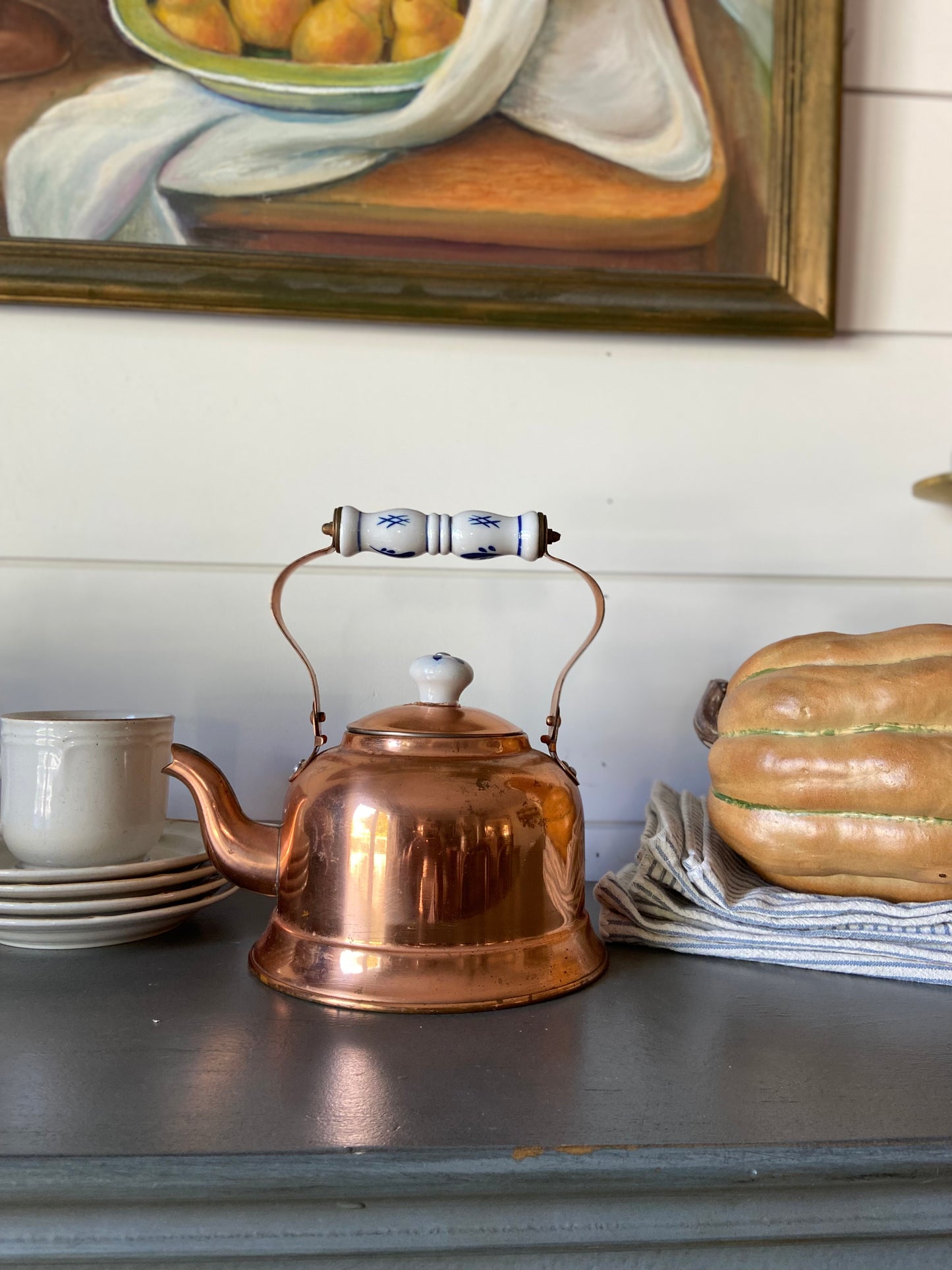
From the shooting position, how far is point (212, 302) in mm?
881

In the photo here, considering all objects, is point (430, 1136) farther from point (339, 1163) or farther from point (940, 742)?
point (940, 742)

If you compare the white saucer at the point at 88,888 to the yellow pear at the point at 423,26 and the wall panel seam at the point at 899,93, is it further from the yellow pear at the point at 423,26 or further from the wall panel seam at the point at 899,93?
the wall panel seam at the point at 899,93

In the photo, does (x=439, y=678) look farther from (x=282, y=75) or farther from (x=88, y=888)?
(x=282, y=75)

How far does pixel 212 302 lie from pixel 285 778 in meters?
0.45

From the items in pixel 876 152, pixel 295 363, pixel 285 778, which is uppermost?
pixel 876 152

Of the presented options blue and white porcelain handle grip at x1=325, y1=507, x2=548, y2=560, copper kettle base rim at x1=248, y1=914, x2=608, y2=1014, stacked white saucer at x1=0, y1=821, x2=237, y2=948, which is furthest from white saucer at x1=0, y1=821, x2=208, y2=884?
blue and white porcelain handle grip at x1=325, y1=507, x2=548, y2=560

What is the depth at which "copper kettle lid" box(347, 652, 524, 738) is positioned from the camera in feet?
2.05

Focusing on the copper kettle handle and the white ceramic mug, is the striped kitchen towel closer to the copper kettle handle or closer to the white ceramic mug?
the copper kettle handle

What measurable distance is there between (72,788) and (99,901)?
0.08 m

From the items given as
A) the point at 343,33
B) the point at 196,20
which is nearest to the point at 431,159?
the point at 343,33

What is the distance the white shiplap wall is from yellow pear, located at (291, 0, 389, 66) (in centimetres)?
25

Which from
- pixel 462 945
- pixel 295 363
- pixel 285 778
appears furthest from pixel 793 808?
pixel 295 363

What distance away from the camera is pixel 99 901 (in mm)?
646

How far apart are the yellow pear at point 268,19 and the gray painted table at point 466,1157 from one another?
86 centimetres
